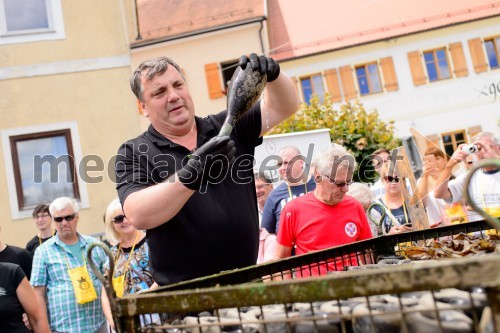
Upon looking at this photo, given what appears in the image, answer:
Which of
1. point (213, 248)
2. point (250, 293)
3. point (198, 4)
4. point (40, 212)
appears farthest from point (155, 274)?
point (198, 4)

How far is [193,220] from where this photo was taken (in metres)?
2.15

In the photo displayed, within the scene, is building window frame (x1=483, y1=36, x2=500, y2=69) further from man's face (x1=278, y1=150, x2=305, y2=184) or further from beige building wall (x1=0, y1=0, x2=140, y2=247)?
man's face (x1=278, y1=150, x2=305, y2=184)

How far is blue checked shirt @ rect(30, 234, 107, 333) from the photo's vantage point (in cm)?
490

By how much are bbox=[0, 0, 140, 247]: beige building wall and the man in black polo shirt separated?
10.1 m

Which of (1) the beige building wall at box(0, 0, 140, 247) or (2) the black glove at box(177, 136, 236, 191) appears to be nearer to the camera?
(2) the black glove at box(177, 136, 236, 191)

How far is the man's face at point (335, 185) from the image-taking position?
12.3ft

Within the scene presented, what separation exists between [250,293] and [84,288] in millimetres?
4088

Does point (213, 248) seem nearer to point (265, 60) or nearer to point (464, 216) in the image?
point (265, 60)

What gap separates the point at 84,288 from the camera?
4938mm

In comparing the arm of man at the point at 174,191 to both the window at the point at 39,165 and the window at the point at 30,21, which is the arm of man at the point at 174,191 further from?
the window at the point at 30,21

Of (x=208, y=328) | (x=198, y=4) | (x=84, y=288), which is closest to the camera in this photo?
(x=208, y=328)

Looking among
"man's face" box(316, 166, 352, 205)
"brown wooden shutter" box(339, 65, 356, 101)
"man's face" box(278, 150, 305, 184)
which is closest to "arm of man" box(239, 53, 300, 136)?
"man's face" box(316, 166, 352, 205)

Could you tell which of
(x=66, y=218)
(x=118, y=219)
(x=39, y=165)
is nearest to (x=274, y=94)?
(x=118, y=219)

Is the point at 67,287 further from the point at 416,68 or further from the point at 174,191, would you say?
the point at 416,68
